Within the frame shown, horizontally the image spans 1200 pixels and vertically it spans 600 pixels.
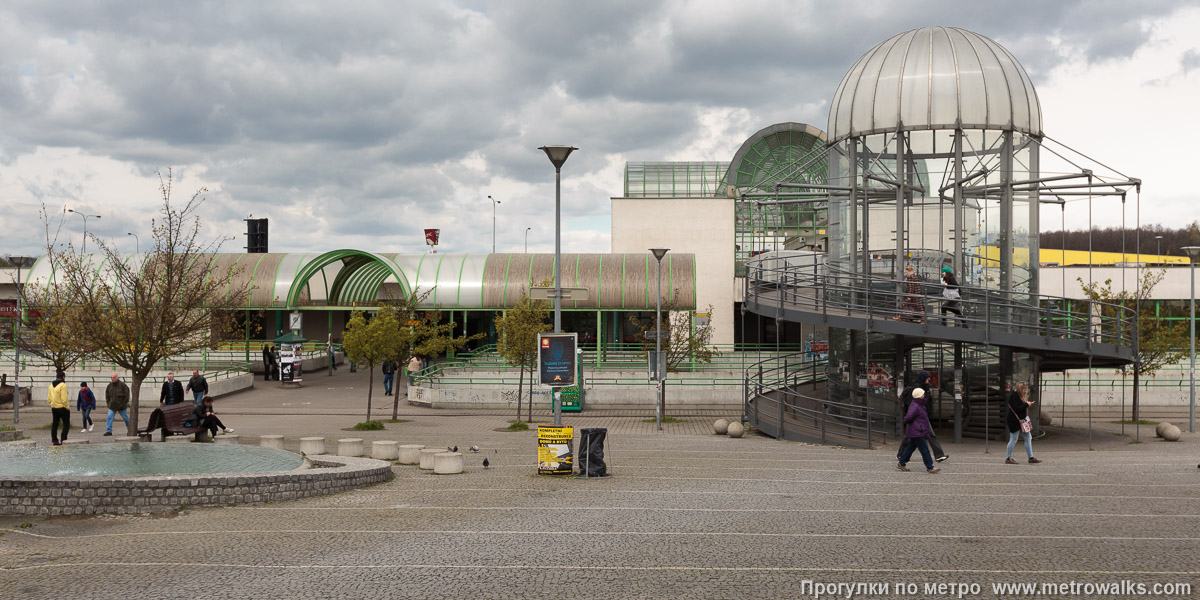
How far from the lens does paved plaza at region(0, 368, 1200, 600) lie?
8.97 m

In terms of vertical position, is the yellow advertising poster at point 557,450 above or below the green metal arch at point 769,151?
below

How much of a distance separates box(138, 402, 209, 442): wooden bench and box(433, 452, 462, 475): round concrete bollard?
611 cm

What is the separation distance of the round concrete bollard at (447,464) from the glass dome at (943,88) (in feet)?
46.5

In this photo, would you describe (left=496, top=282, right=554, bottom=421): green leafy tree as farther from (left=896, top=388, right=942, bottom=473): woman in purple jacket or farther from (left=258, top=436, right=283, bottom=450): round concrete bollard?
(left=896, top=388, right=942, bottom=473): woman in purple jacket

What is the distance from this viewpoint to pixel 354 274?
51531mm

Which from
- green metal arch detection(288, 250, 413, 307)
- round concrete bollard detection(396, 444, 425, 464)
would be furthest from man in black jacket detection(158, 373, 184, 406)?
green metal arch detection(288, 250, 413, 307)

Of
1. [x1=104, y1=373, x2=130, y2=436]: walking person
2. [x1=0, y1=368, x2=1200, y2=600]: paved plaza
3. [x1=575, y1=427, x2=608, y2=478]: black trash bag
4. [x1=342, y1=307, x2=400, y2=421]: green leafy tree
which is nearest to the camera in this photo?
[x1=0, y1=368, x2=1200, y2=600]: paved plaza

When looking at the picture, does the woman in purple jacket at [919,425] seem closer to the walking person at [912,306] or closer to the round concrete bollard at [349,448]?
the walking person at [912,306]

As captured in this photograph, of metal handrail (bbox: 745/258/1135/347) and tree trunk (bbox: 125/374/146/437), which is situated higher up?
metal handrail (bbox: 745/258/1135/347)

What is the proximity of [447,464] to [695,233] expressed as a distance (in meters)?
36.8

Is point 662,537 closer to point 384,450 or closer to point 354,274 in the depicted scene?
point 384,450

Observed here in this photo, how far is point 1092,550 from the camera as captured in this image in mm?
10023

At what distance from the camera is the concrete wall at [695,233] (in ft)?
165

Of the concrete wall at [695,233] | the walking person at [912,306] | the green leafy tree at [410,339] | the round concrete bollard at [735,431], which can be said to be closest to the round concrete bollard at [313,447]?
the green leafy tree at [410,339]
